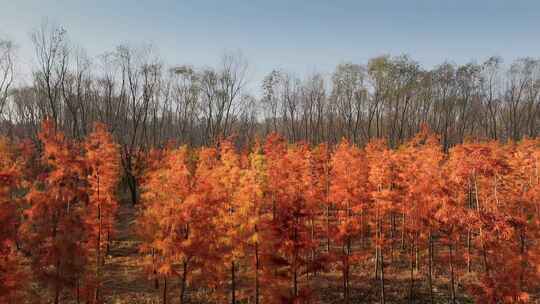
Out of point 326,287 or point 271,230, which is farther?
point 326,287

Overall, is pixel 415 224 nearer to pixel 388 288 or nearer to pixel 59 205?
pixel 388 288

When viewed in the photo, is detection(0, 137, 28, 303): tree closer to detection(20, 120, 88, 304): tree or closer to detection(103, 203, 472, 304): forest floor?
detection(20, 120, 88, 304): tree

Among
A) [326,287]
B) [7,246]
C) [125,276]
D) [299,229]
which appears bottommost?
[326,287]

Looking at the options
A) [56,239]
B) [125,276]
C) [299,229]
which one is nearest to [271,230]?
[299,229]

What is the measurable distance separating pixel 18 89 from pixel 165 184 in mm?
70008

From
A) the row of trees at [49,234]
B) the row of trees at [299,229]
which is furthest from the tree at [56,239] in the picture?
the row of trees at [299,229]

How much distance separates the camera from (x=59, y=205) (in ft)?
46.2

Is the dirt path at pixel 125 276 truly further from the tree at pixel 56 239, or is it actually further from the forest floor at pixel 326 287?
the tree at pixel 56 239

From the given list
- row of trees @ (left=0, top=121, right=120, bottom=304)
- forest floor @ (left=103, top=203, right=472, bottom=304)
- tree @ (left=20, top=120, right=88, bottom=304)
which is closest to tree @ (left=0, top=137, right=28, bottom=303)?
row of trees @ (left=0, top=121, right=120, bottom=304)

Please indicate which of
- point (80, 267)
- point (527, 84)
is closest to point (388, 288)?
point (80, 267)

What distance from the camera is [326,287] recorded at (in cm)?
2283

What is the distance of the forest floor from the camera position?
21047mm

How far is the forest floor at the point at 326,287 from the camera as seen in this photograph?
2105 cm

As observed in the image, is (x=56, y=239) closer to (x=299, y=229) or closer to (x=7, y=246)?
(x=7, y=246)
